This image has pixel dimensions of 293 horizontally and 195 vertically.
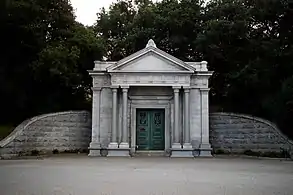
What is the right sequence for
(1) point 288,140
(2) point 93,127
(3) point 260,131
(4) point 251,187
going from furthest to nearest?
1. (2) point 93,127
2. (3) point 260,131
3. (1) point 288,140
4. (4) point 251,187

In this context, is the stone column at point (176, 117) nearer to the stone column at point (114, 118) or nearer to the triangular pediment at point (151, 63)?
the triangular pediment at point (151, 63)

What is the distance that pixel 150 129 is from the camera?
28672 millimetres

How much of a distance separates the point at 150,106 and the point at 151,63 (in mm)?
2823

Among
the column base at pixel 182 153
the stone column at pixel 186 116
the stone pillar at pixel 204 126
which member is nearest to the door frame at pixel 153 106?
the stone column at pixel 186 116

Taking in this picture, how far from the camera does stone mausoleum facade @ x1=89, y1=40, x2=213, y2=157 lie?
27328 millimetres

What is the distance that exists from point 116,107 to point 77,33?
883 centimetres

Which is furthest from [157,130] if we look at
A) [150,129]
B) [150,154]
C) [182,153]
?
[182,153]

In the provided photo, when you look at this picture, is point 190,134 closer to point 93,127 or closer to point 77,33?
point 93,127

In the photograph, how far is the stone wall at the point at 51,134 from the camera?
25.4 metres

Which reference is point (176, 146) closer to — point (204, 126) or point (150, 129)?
point (204, 126)

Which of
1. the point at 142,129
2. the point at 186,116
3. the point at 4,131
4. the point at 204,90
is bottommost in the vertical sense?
the point at 4,131

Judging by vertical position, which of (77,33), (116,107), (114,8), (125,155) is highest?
(114,8)

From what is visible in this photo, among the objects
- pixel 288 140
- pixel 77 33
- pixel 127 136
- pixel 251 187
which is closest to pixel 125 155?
pixel 127 136

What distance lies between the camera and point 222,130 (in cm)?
2967
